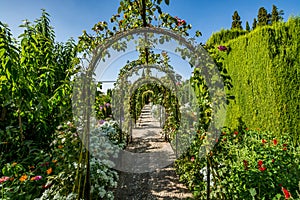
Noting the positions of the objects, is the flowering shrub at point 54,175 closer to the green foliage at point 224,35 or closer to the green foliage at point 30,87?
the green foliage at point 30,87

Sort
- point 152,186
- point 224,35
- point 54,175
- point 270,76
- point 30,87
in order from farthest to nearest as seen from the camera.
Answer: point 224,35 < point 270,76 < point 152,186 < point 30,87 < point 54,175

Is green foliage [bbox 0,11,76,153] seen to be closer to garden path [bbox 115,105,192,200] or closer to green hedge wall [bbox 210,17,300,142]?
garden path [bbox 115,105,192,200]

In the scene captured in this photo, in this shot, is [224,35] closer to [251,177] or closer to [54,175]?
[251,177]

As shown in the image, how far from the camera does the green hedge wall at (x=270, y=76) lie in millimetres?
3760

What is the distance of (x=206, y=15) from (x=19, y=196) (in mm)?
2390

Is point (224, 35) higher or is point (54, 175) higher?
point (224, 35)

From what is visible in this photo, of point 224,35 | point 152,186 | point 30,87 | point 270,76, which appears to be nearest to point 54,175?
point 30,87

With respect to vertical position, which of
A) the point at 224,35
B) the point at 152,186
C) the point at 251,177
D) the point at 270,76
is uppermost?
the point at 224,35

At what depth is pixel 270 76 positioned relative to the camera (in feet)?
13.4

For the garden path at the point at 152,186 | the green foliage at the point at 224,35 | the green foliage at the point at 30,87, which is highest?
the green foliage at the point at 224,35

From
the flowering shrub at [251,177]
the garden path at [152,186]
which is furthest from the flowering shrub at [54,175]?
the flowering shrub at [251,177]

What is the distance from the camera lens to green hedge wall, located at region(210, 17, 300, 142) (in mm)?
3760

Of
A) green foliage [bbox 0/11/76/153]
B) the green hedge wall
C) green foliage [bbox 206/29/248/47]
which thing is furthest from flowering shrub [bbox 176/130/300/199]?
green foliage [bbox 206/29/248/47]

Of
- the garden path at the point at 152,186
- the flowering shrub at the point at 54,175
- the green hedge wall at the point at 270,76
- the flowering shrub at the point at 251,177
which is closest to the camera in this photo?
the flowering shrub at the point at 54,175
